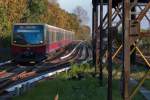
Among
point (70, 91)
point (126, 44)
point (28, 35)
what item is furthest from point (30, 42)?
point (126, 44)

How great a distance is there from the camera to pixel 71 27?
513 feet

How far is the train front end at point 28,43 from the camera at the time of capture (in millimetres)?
37000

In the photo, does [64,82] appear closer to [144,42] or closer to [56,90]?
[56,90]

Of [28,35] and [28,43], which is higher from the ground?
[28,35]

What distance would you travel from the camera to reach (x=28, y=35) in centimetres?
3744

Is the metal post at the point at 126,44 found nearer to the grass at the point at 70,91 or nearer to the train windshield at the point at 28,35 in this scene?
the grass at the point at 70,91

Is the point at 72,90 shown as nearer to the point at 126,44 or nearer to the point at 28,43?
the point at 126,44

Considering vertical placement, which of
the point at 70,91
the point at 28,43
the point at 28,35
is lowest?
the point at 70,91

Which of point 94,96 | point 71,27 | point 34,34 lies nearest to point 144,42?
point 34,34

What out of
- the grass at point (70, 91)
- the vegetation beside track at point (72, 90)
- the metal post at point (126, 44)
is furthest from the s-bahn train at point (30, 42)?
the metal post at point (126, 44)

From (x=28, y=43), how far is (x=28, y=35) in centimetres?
57

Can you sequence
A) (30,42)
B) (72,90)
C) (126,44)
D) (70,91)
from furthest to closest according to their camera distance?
(30,42), (72,90), (70,91), (126,44)

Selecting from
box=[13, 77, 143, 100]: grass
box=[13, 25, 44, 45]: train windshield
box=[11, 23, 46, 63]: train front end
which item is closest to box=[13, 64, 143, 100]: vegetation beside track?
box=[13, 77, 143, 100]: grass

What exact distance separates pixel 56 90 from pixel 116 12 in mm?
9762
